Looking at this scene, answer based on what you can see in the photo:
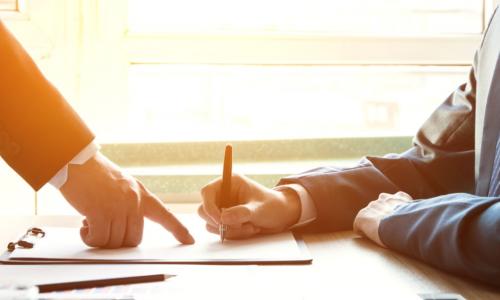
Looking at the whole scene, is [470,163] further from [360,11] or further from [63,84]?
[63,84]

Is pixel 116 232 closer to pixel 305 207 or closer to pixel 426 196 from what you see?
pixel 305 207

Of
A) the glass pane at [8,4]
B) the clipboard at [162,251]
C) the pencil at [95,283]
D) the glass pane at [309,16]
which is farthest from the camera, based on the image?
the glass pane at [309,16]

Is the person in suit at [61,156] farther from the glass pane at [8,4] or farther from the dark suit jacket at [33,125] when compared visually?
the glass pane at [8,4]

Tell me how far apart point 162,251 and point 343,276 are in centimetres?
26

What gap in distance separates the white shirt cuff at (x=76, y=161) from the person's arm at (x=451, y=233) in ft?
1.42

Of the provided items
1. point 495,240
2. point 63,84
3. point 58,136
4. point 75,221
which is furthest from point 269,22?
point 495,240

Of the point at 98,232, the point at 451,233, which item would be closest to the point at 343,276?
the point at 451,233

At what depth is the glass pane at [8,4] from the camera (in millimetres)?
1654

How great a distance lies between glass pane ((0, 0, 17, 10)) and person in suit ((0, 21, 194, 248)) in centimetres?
79

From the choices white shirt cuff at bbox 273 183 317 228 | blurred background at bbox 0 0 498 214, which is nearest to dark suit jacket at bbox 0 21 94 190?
white shirt cuff at bbox 273 183 317 228

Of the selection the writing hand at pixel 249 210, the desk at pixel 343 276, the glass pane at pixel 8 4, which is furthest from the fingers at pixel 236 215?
the glass pane at pixel 8 4

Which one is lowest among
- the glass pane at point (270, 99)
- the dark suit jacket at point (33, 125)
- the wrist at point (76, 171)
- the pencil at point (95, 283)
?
the glass pane at point (270, 99)

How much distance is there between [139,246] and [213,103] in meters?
0.96

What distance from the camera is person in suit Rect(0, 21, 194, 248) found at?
2.95 feet
